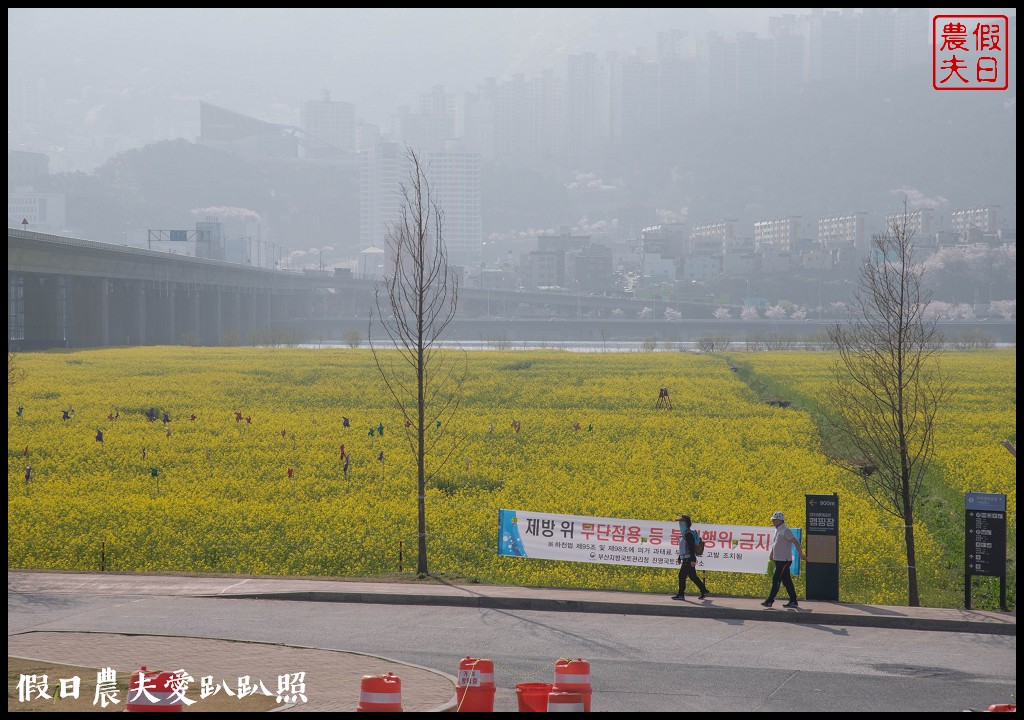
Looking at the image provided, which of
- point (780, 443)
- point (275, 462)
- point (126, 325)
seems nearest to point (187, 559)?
point (275, 462)

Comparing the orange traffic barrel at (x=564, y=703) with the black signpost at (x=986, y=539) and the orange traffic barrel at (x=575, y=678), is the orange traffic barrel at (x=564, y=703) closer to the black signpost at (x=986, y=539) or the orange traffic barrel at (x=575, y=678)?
the orange traffic barrel at (x=575, y=678)

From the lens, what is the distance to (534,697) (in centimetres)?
1217

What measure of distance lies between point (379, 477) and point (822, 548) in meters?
16.7

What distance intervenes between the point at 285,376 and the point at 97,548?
174 ft

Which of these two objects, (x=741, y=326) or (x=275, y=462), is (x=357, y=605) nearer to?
(x=275, y=462)

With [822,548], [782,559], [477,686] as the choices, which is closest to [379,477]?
[822,548]

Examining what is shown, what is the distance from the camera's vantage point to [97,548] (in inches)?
986

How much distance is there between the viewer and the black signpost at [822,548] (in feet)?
68.4

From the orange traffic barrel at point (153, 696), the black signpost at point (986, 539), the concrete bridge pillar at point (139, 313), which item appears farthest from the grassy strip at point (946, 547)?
the concrete bridge pillar at point (139, 313)

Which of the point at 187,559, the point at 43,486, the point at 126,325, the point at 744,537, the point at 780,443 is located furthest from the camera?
the point at 126,325

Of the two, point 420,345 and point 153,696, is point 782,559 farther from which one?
point 153,696

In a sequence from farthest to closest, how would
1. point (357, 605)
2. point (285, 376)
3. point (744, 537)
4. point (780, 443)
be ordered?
point (285, 376), point (780, 443), point (744, 537), point (357, 605)

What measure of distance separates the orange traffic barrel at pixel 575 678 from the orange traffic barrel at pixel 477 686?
739 millimetres

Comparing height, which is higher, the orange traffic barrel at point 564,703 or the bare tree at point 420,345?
the bare tree at point 420,345
